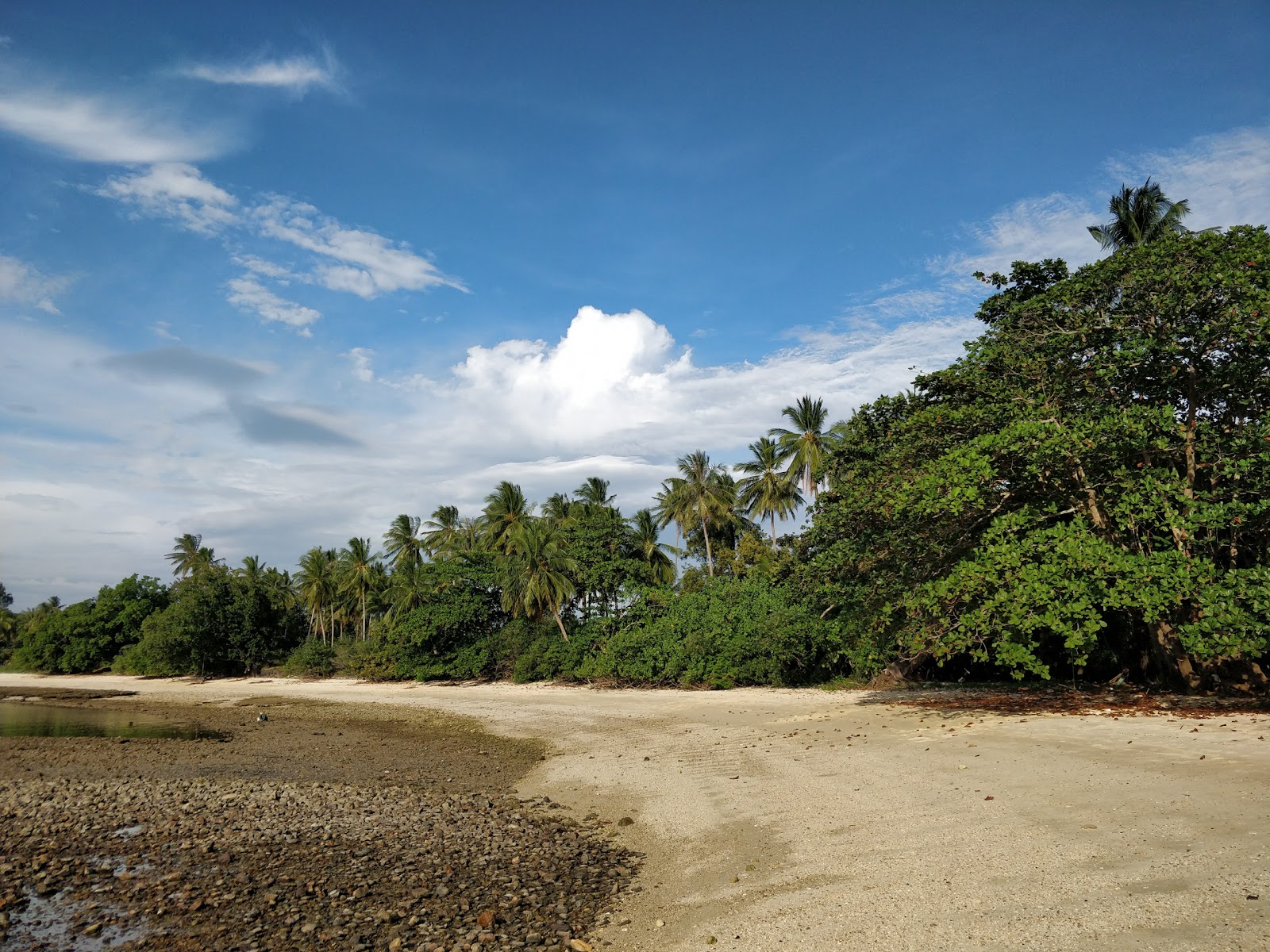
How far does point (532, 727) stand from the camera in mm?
19375

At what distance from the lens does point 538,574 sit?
116ft

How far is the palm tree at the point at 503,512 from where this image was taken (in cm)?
4747

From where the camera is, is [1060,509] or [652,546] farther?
[652,546]

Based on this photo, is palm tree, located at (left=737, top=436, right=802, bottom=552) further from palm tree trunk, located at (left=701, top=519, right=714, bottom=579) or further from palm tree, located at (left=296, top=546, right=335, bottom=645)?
palm tree, located at (left=296, top=546, right=335, bottom=645)

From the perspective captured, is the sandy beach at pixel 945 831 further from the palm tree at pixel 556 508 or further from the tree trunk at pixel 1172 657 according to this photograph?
the palm tree at pixel 556 508

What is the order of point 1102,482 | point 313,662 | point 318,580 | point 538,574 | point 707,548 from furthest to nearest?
point 318,580
point 707,548
point 313,662
point 538,574
point 1102,482

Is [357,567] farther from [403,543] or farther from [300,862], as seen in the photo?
[300,862]

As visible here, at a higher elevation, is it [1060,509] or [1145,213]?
[1145,213]

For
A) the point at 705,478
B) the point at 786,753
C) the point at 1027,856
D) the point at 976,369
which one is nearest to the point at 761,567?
the point at 705,478

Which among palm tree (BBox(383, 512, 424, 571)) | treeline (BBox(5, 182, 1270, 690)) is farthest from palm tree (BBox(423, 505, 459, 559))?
treeline (BBox(5, 182, 1270, 690))

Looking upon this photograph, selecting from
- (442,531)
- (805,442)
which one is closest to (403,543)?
(442,531)

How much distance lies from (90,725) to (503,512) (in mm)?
26975

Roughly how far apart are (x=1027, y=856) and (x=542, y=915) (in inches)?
156

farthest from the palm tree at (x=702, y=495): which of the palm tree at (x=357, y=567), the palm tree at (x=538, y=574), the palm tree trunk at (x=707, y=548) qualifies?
the palm tree at (x=357, y=567)
